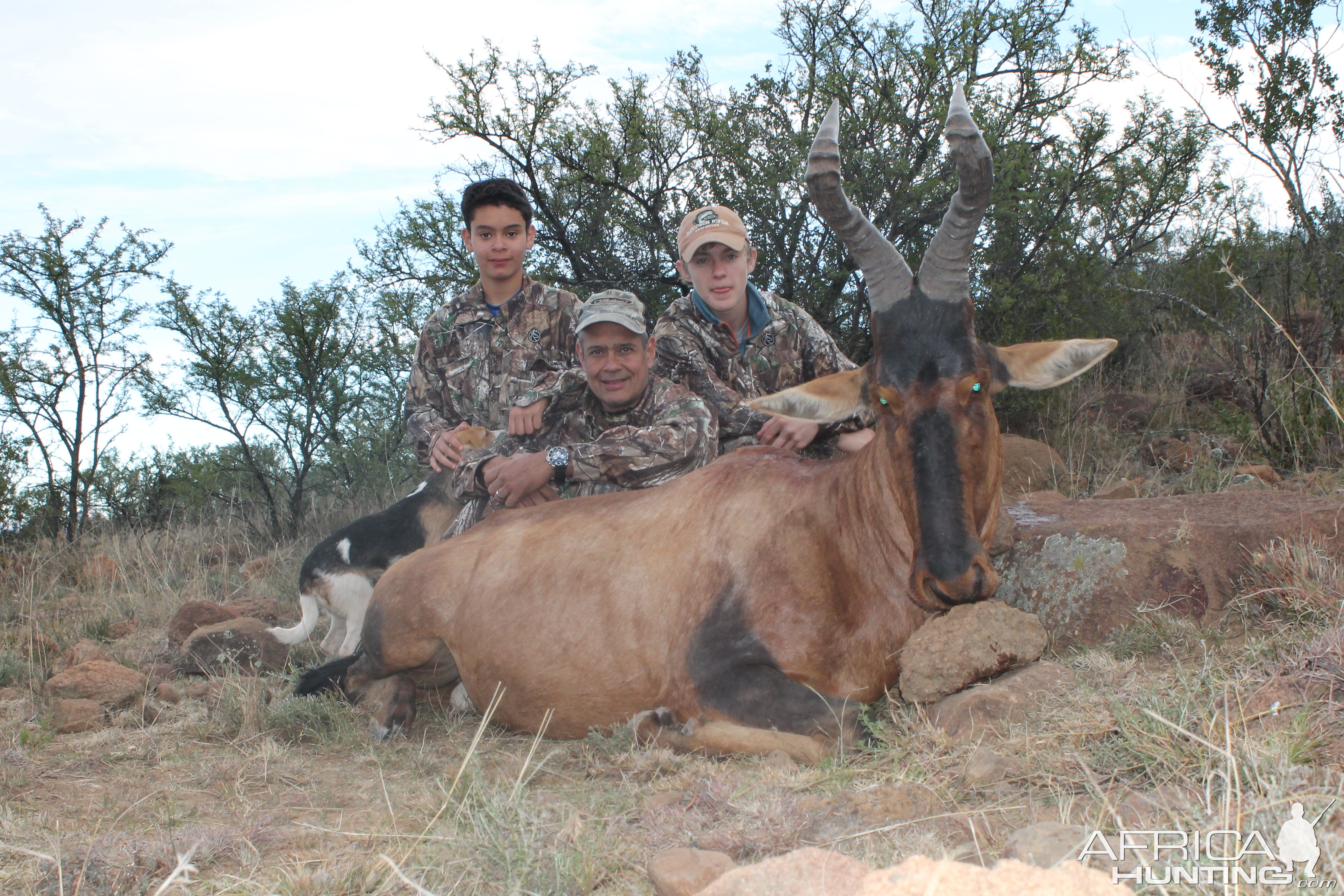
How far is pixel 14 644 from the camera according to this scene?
22.3 ft

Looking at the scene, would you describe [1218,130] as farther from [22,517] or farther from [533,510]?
[22,517]

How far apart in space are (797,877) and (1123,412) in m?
9.18

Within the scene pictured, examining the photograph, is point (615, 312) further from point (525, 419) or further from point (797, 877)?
point (797, 877)

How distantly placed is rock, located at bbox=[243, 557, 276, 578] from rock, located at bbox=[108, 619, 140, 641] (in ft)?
4.81

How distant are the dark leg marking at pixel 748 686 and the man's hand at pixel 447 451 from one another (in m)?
2.31

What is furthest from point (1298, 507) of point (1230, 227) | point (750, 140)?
point (1230, 227)

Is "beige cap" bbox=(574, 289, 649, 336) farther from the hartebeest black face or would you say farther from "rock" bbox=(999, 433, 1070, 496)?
"rock" bbox=(999, 433, 1070, 496)

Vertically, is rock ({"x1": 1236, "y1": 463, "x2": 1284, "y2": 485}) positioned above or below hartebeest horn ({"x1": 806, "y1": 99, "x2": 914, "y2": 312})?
below

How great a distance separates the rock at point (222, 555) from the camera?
1000 cm

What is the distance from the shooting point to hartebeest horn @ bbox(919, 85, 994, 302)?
12.8ft

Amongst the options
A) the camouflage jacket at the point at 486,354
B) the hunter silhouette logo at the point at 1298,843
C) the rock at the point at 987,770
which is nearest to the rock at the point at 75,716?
the camouflage jacket at the point at 486,354

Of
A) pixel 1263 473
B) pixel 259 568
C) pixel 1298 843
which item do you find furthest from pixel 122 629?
pixel 1263 473

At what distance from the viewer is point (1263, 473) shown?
6836 millimetres

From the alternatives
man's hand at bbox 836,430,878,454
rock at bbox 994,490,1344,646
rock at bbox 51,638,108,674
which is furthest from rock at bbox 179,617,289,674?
rock at bbox 994,490,1344,646
